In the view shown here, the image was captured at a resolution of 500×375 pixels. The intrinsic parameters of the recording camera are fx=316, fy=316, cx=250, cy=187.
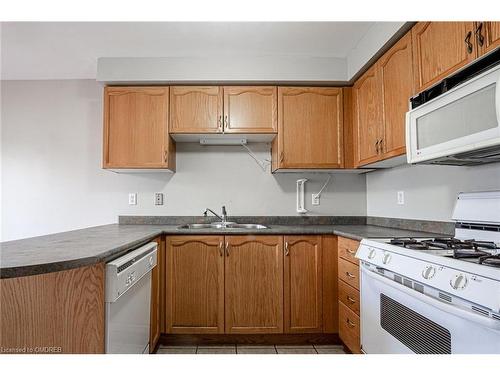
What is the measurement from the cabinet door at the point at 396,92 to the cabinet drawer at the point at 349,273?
0.75 metres

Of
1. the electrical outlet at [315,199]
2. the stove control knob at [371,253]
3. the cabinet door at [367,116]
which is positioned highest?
the cabinet door at [367,116]

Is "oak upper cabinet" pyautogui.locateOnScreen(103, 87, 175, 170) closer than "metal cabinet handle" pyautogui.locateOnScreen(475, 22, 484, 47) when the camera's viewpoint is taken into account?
No

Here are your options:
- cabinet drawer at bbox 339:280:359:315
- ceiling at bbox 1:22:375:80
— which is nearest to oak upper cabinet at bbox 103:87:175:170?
ceiling at bbox 1:22:375:80

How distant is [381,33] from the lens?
6.75 feet

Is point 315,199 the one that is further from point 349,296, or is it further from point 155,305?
point 155,305

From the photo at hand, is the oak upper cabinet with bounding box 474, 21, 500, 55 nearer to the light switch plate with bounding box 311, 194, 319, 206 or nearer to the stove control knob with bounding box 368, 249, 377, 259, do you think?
the stove control knob with bounding box 368, 249, 377, 259

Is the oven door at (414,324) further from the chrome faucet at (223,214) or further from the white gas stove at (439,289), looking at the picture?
the chrome faucet at (223,214)

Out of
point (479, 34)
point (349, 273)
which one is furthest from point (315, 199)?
point (479, 34)

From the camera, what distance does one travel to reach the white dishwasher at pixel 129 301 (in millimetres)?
1234

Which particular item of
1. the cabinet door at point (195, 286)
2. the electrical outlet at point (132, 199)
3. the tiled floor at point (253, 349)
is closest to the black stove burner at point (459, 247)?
the tiled floor at point (253, 349)

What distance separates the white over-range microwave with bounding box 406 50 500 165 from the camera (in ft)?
3.76

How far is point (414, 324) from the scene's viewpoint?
1282mm

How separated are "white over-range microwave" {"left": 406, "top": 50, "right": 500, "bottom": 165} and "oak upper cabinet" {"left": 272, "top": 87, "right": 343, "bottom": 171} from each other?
104cm

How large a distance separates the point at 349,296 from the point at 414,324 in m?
0.80
